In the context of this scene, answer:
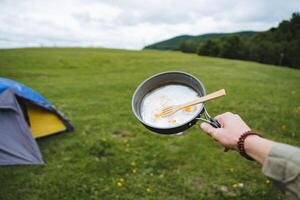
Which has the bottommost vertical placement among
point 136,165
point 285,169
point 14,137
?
point 136,165

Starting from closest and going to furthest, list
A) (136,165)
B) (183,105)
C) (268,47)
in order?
1. (183,105)
2. (136,165)
3. (268,47)

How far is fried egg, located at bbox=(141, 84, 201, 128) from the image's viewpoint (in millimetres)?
1755

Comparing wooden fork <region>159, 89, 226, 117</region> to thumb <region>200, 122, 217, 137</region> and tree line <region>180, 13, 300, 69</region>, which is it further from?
tree line <region>180, 13, 300, 69</region>

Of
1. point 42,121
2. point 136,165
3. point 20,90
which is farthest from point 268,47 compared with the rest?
point 136,165

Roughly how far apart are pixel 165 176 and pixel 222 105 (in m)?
4.63

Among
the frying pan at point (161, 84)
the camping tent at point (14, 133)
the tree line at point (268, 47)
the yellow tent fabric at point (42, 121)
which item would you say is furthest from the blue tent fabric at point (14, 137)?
the tree line at point (268, 47)

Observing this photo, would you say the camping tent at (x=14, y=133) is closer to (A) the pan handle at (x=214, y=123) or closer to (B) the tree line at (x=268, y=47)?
(A) the pan handle at (x=214, y=123)

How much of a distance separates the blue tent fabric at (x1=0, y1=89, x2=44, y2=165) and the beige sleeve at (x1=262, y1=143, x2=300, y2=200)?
14.1ft

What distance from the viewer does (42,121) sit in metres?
6.11

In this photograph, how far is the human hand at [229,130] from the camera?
1469 millimetres

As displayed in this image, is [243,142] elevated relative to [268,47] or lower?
lower

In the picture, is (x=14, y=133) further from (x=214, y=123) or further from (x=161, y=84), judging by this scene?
(x=214, y=123)

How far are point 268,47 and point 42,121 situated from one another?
131 feet

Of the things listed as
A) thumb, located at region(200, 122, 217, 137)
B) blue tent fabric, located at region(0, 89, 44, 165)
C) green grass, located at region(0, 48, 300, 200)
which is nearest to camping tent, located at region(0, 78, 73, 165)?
blue tent fabric, located at region(0, 89, 44, 165)
